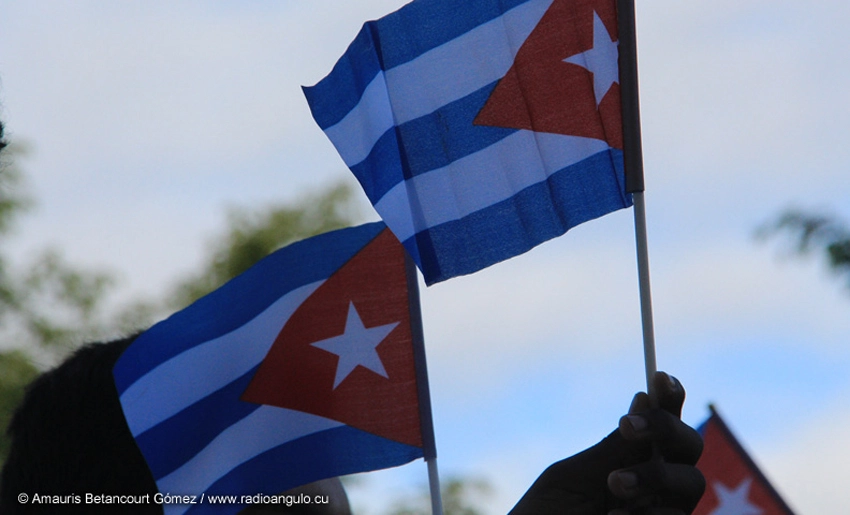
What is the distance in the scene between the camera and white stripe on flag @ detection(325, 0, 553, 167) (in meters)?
4.04

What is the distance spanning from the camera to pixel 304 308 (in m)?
4.36

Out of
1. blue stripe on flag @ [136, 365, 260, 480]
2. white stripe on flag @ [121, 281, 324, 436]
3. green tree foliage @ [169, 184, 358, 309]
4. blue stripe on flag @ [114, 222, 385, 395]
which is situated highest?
green tree foliage @ [169, 184, 358, 309]

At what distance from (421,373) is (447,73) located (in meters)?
1.10

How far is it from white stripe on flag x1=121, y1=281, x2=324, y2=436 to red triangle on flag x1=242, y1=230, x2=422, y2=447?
0.12 ft

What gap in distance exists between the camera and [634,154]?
3.49 m

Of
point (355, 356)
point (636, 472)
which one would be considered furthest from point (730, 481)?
point (636, 472)

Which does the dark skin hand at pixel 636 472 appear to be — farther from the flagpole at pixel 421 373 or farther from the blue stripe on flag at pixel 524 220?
the blue stripe on flag at pixel 524 220

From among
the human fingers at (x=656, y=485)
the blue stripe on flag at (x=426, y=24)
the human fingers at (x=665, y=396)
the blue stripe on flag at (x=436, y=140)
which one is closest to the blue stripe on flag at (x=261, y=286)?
the blue stripe on flag at (x=436, y=140)

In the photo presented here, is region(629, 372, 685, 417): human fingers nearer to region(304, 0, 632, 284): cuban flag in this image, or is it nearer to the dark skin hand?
the dark skin hand

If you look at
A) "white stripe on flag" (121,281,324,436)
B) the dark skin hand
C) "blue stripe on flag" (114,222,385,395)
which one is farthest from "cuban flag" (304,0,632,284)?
the dark skin hand

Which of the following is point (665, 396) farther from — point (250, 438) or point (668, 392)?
point (250, 438)

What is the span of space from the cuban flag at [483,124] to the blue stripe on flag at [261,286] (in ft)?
0.95

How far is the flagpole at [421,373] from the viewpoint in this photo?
4.08 meters

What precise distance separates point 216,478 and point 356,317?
30.8 inches
